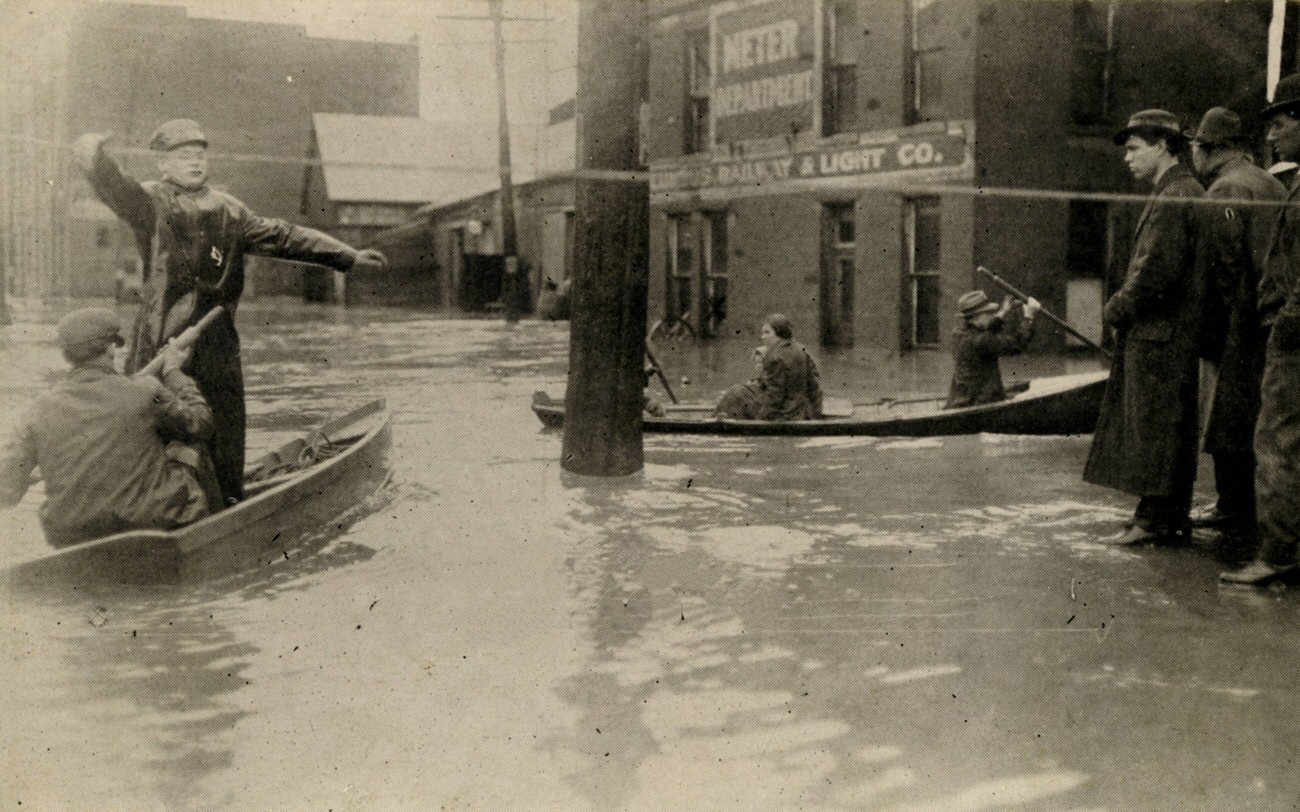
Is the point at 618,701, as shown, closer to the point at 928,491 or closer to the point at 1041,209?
the point at 928,491

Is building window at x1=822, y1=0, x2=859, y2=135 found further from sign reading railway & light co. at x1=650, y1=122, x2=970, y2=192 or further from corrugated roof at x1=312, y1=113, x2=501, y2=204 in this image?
corrugated roof at x1=312, y1=113, x2=501, y2=204

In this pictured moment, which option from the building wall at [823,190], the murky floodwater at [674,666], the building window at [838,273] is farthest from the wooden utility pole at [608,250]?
the building window at [838,273]

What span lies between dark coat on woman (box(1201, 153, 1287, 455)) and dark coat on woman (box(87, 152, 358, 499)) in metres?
4.48

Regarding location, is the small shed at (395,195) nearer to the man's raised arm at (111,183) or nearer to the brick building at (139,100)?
the brick building at (139,100)

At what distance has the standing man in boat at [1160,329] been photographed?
6.20m

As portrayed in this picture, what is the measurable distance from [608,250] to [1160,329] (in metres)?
3.64

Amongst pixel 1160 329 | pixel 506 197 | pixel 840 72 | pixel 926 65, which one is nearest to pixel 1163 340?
pixel 1160 329

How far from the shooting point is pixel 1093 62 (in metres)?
19.6

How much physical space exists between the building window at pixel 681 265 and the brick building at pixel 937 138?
1.75m

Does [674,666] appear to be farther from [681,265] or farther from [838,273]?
[681,265]

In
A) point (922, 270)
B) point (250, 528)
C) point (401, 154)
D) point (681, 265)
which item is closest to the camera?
point (250, 528)

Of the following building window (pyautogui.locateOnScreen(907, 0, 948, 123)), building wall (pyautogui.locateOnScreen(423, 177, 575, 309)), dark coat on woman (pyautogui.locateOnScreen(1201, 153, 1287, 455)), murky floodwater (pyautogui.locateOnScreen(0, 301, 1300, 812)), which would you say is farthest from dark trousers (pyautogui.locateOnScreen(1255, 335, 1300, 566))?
building wall (pyautogui.locateOnScreen(423, 177, 575, 309))

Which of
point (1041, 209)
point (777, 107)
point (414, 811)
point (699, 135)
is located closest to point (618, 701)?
point (414, 811)

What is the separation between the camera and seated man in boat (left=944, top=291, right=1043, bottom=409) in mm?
10484
